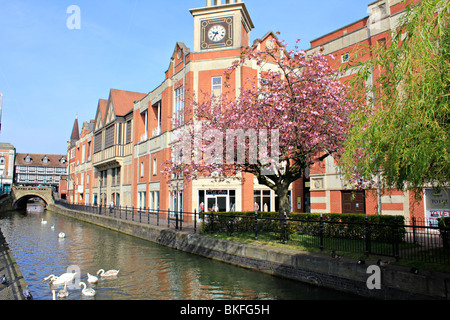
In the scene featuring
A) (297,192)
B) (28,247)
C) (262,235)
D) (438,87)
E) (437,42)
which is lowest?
(28,247)

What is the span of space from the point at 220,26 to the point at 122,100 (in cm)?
2304

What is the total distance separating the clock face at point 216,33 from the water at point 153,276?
639 inches

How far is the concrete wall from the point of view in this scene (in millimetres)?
7004

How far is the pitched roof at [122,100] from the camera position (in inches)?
1656

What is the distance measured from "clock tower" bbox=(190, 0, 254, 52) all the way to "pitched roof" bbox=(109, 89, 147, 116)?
18.9m

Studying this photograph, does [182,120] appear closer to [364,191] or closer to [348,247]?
[348,247]

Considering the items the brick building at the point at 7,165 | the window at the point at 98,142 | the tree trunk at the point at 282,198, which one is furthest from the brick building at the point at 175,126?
the brick building at the point at 7,165

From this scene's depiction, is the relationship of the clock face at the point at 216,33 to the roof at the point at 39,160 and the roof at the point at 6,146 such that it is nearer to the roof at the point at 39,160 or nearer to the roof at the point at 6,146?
the roof at the point at 6,146

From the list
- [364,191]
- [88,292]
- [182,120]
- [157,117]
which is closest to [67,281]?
[88,292]

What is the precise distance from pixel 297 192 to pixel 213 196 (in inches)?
280

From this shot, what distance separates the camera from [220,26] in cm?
2542
